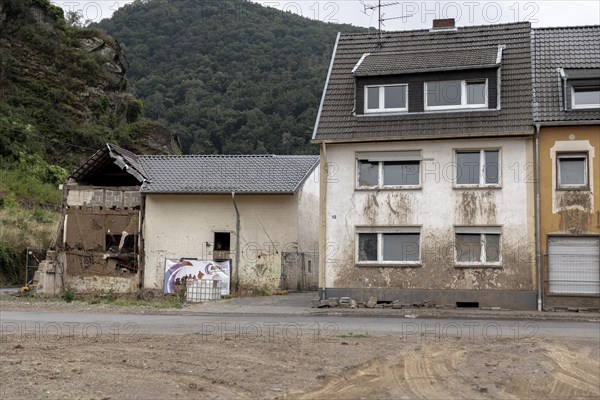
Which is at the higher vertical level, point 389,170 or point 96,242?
point 389,170

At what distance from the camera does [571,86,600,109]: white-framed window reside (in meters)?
25.6

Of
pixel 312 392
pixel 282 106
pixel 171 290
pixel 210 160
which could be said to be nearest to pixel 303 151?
pixel 282 106

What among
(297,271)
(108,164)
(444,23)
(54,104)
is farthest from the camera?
(54,104)

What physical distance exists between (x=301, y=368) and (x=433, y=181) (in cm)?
1483

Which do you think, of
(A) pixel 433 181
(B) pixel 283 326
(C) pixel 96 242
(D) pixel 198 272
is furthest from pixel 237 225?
(B) pixel 283 326

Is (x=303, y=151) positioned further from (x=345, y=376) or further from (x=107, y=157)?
(x=345, y=376)

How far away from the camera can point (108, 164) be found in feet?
116

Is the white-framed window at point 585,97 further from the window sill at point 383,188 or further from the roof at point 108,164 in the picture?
the roof at point 108,164

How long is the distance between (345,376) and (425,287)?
14429 millimetres

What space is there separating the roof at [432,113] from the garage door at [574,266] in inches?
151

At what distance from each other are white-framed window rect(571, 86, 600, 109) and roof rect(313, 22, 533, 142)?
4.53ft

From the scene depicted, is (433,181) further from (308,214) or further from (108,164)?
(108,164)

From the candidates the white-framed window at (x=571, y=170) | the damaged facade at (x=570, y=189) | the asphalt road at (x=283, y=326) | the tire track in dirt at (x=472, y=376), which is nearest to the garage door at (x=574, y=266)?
the damaged facade at (x=570, y=189)

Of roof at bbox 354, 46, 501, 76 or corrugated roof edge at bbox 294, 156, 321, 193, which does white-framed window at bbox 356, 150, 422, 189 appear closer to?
roof at bbox 354, 46, 501, 76
